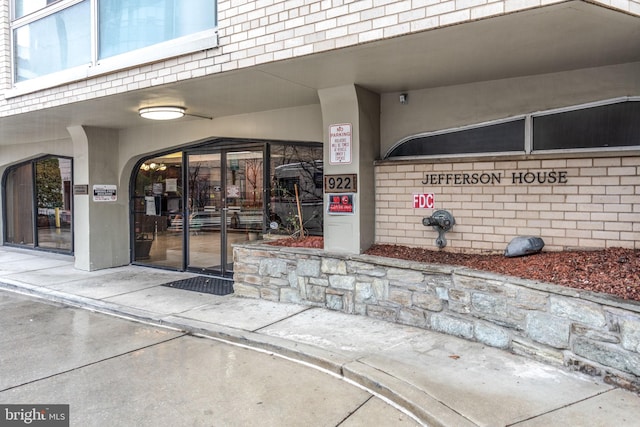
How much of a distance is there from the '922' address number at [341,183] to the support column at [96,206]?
546 centimetres

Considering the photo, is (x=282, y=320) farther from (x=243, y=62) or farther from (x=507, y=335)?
(x=243, y=62)

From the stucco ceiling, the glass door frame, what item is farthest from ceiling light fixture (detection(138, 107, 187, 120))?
the glass door frame

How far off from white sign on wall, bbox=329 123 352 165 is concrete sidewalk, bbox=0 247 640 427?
1.95 meters

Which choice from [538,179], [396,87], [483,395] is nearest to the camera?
[483,395]

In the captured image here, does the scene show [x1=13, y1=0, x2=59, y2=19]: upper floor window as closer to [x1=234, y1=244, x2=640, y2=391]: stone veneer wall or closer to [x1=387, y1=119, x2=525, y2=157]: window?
[x1=234, y1=244, x2=640, y2=391]: stone veneer wall

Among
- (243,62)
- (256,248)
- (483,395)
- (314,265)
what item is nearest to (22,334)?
(256,248)

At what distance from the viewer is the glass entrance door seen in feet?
25.8

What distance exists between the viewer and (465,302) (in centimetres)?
455

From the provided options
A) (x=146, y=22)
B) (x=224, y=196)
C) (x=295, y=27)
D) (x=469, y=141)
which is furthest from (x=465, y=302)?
(x=146, y=22)

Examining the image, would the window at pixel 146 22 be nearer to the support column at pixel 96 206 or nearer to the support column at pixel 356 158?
the support column at pixel 356 158

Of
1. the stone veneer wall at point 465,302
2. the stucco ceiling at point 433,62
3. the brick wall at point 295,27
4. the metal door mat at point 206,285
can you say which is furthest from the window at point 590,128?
the metal door mat at point 206,285

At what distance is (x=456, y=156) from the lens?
219 inches

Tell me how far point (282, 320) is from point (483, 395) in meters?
2.62

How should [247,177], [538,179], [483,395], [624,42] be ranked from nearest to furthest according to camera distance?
1. [483,395]
2. [624,42]
3. [538,179]
4. [247,177]
